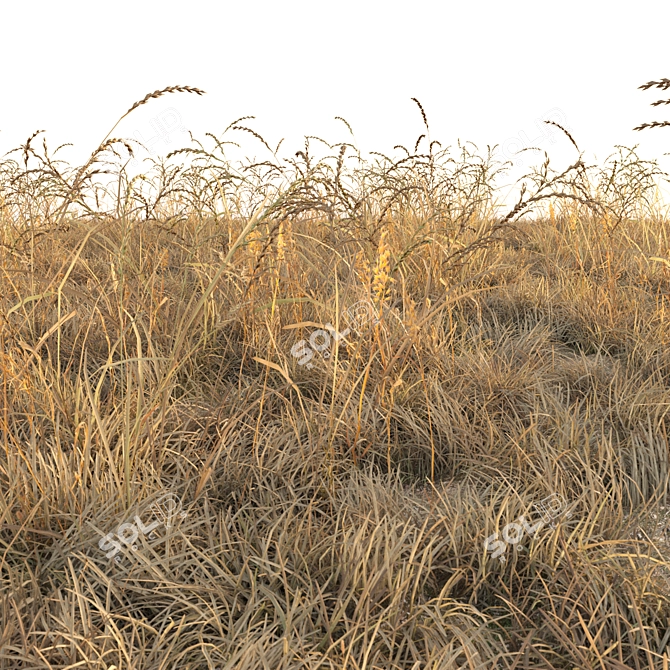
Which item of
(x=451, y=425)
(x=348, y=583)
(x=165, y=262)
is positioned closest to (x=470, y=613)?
(x=348, y=583)

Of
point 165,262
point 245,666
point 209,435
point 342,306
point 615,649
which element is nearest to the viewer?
point 245,666

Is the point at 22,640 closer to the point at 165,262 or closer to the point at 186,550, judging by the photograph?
the point at 186,550

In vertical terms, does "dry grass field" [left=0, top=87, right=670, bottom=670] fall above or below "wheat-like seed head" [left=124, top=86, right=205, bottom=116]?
below

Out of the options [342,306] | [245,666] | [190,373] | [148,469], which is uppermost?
[342,306]

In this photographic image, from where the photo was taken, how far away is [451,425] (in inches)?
70.1

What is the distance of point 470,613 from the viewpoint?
4.12ft

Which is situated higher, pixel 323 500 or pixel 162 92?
pixel 162 92

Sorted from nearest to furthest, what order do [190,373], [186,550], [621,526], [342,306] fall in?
1. [186,550]
2. [621,526]
3. [190,373]
4. [342,306]

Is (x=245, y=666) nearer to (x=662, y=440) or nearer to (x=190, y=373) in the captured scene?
(x=190, y=373)

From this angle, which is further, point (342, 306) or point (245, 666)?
point (342, 306)

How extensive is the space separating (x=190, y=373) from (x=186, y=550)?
86 cm

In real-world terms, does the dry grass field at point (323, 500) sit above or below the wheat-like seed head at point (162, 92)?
below

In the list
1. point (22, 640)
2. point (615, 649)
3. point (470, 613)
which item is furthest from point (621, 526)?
point (22, 640)

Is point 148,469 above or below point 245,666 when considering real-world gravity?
above
